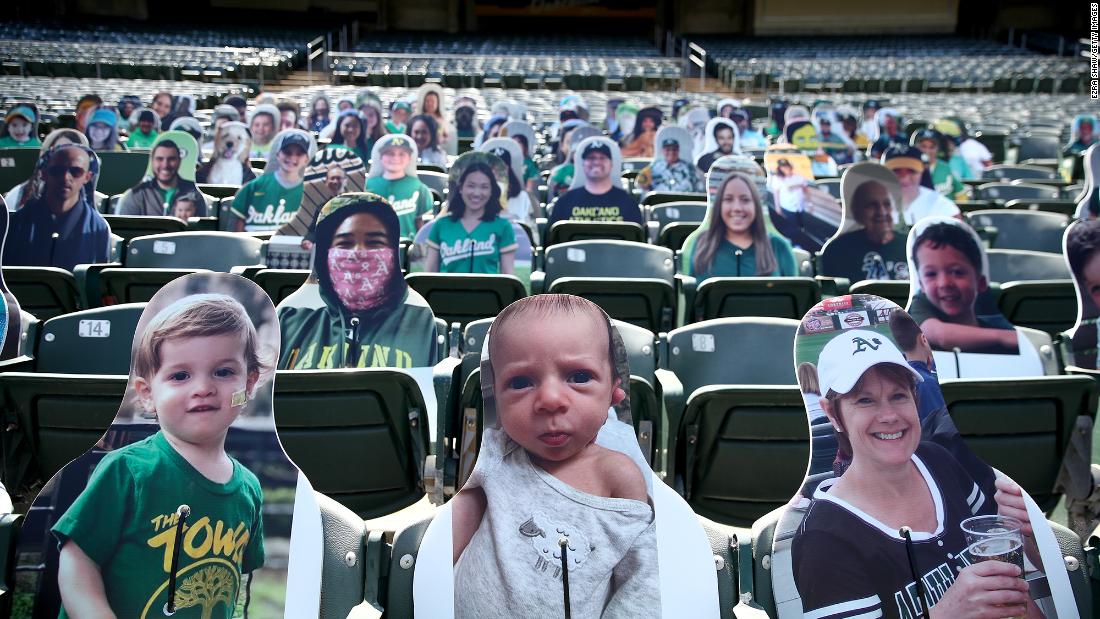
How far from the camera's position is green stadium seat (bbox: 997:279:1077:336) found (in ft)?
14.8

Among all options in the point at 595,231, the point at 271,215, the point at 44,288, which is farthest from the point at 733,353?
the point at 271,215

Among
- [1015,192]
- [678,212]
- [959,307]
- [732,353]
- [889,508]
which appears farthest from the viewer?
[1015,192]

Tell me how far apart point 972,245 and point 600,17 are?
121ft

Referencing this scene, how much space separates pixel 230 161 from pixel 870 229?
5.59 metres

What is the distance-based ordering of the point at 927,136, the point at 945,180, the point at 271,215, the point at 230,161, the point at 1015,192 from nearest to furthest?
1. the point at 271,215
2. the point at 1015,192
3. the point at 230,161
4. the point at 945,180
5. the point at 927,136

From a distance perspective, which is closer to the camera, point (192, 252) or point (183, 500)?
point (183, 500)

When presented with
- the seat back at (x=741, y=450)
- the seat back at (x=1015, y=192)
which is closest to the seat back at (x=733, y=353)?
the seat back at (x=741, y=450)

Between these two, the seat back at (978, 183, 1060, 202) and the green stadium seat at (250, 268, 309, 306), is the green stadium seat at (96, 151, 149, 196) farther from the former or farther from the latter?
the seat back at (978, 183, 1060, 202)

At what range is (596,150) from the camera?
6.80 metres

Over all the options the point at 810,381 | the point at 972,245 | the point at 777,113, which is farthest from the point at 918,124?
the point at 810,381

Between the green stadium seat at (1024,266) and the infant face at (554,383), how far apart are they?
151 inches

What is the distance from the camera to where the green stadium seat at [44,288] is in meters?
4.46

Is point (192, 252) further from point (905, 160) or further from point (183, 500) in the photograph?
point (905, 160)

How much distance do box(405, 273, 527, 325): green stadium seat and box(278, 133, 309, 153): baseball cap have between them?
2.44 meters
